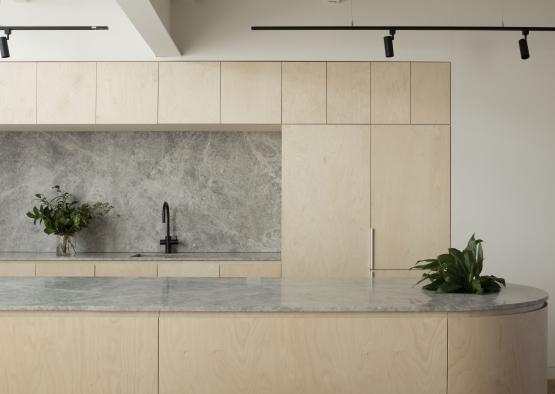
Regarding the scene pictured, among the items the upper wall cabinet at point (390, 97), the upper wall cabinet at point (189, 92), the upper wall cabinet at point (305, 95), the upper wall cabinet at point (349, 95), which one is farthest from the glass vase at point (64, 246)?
the upper wall cabinet at point (390, 97)

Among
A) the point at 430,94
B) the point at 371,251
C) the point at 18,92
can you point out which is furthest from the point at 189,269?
the point at 430,94

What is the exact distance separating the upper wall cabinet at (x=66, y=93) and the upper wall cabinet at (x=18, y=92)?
5 centimetres

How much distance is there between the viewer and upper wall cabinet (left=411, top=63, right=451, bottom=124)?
4793 mm

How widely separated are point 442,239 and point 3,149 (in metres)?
3.99

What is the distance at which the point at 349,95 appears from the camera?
15.7 ft

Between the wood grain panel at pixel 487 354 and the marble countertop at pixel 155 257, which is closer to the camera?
the wood grain panel at pixel 487 354

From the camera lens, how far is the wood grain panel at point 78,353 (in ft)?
8.29

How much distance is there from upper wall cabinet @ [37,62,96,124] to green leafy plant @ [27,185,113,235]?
2.62 ft

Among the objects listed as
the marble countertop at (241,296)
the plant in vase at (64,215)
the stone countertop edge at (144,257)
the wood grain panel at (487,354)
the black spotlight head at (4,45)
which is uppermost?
the black spotlight head at (4,45)

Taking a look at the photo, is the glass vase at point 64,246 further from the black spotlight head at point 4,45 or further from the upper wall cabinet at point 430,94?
the upper wall cabinet at point 430,94

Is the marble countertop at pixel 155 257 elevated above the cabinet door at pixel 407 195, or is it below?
below

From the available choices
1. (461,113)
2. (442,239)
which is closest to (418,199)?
(442,239)

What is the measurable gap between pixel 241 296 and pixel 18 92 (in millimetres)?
3118

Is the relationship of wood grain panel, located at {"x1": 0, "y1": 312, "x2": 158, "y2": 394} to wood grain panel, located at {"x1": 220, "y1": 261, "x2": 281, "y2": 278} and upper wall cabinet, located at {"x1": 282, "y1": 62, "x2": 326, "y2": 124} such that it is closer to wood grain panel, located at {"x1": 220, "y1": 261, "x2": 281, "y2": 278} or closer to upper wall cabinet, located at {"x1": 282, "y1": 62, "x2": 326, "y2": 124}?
wood grain panel, located at {"x1": 220, "y1": 261, "x2": 281, "y2": 278}
